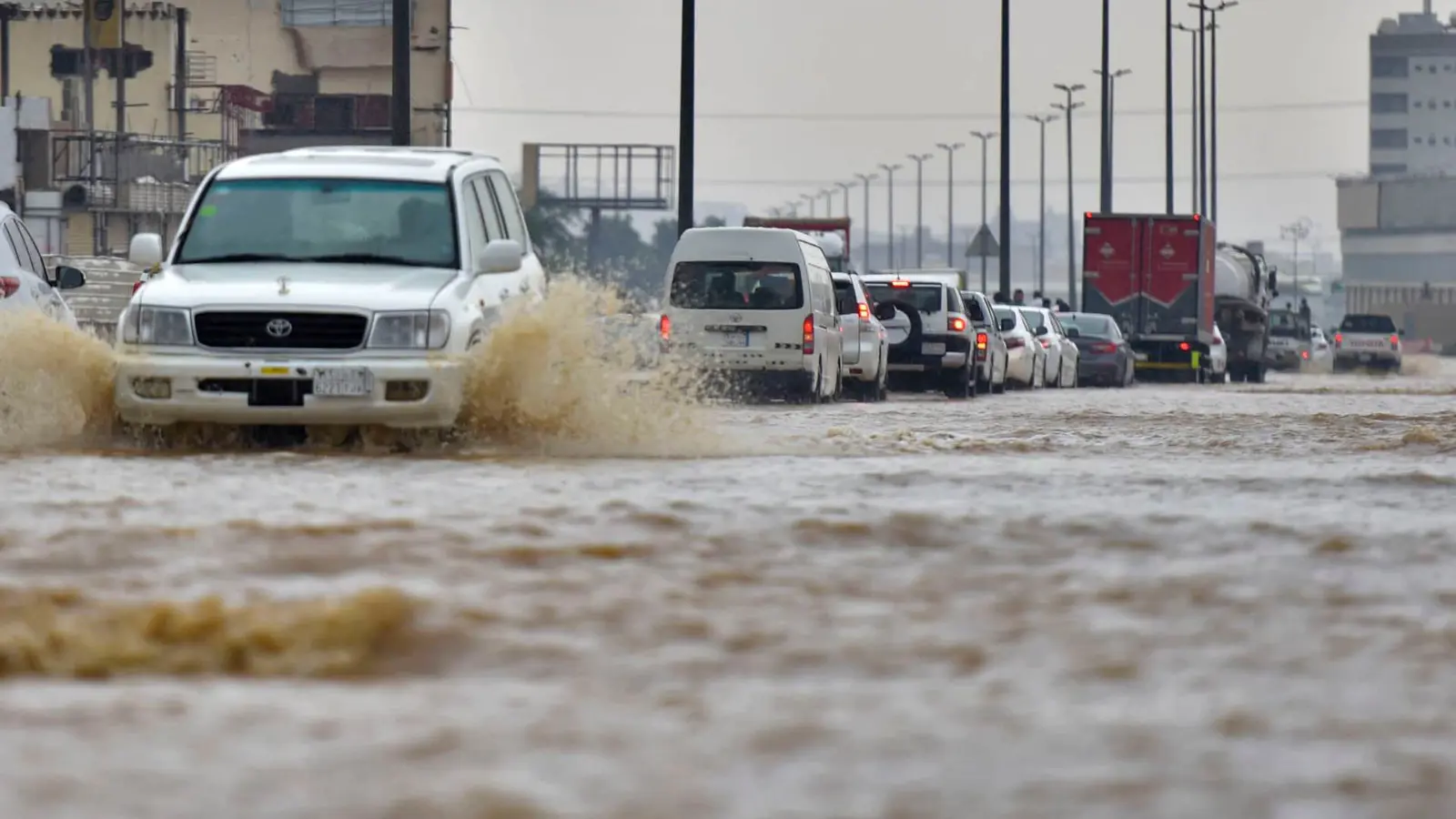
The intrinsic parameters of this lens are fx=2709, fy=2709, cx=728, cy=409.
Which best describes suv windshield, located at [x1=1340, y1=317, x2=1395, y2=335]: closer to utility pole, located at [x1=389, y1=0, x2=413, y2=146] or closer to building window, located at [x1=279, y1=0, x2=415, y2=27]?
building window, located at [x1=279, y1=0, x2=415, y2=27]

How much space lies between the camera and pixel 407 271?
15.1 metres

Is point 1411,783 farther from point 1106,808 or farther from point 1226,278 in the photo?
point 1226,278

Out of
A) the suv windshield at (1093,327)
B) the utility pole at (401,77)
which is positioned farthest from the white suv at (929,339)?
the suv windshield at (1093,327)

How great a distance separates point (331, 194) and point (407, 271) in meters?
0.86

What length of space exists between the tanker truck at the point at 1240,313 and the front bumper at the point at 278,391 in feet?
140

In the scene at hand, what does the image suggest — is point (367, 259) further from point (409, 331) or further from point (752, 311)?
point (752, 311)

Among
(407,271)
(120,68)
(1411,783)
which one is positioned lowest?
(1411,783)

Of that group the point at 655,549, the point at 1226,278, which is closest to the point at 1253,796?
the point at 655,549

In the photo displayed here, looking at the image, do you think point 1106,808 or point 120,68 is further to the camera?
point 120,68

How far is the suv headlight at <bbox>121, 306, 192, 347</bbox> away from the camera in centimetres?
1432

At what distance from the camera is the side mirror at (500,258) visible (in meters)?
15.0

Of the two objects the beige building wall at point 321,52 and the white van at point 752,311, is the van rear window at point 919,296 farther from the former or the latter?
the beige building wall at point 321,52

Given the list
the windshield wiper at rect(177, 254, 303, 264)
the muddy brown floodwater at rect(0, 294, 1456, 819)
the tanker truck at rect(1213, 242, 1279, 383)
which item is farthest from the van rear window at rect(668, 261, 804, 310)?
the tanker truck at rect(1213, 242, 1279, 383)

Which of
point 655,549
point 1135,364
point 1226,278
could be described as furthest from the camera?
point 1226,278
